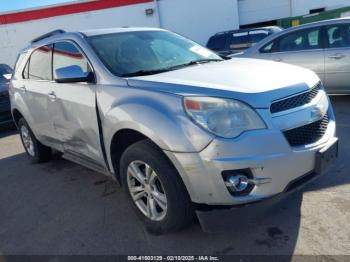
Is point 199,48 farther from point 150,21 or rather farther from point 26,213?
point 150,21

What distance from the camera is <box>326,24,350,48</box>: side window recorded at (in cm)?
666

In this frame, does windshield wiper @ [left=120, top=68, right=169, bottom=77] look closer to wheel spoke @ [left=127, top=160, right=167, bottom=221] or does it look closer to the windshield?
the windshield

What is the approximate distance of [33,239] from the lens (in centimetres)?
355

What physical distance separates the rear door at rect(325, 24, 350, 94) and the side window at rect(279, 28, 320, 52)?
8.6 inches

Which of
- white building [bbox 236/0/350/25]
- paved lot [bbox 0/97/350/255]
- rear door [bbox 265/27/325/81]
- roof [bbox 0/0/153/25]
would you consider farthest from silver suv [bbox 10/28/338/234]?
white building [bbox 236/0/350/25]

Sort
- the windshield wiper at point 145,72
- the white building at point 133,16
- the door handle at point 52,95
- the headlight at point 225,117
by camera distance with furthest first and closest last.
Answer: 1. the white building at point 133,16
2. the door handle at point 52,95
3. the windshield wiper at point 145,72
4. the headlight at point 225,117

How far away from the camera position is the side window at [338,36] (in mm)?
6664

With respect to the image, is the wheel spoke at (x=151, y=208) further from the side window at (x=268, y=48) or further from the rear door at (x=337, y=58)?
the side window at (x=268, y=48)

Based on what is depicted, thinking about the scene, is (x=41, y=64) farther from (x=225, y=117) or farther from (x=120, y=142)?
(x=225, y=117)

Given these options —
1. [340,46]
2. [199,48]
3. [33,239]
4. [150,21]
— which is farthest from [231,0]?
[33,239]

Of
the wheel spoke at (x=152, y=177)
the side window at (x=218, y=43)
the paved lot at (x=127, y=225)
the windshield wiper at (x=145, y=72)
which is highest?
the windshield wiper at (x=145, y=72)

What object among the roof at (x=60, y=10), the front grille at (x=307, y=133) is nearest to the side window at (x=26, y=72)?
the front grille at (x=307, y=133)

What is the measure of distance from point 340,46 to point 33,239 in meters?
5.80

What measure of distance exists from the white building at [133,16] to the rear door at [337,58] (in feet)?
52.9
